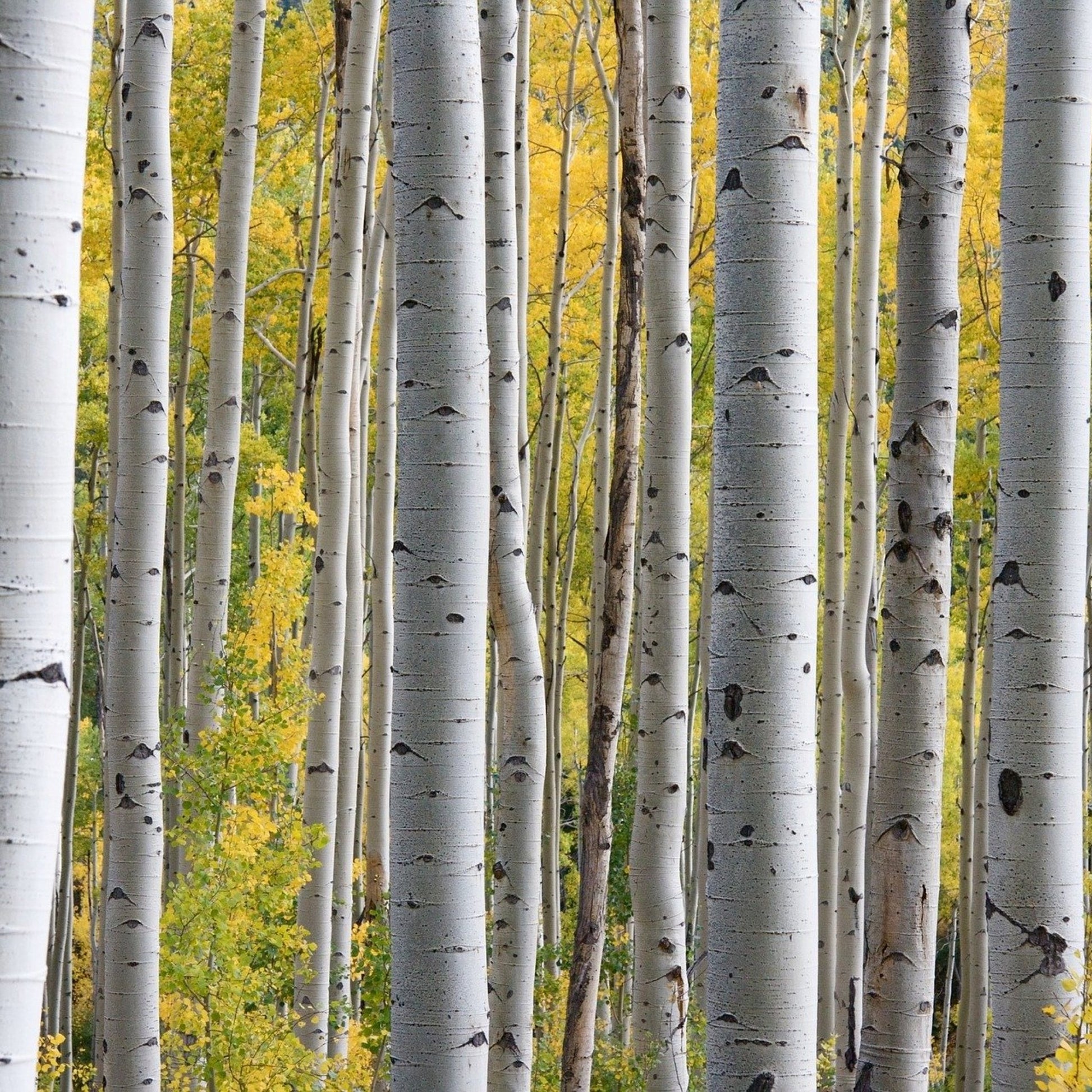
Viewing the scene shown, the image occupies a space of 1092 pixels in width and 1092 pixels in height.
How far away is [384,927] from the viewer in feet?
23.8

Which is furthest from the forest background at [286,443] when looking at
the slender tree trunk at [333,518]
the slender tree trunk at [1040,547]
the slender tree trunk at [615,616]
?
the slender tree trunk at [1040,547]

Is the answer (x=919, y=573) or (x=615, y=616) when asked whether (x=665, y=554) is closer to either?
(x=615, y=616)

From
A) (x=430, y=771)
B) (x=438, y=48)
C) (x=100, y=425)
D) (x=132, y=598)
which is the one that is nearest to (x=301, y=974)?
(x=132, y=598)

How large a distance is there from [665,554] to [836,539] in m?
3.59

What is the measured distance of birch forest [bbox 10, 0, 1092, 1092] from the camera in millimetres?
2035

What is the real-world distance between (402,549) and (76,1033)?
719 inches

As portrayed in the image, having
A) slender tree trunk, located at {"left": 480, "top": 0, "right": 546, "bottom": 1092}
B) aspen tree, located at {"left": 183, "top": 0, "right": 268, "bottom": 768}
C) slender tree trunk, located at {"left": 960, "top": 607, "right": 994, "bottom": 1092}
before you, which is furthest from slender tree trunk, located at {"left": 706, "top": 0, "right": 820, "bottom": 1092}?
slender tree trunk, located at {"left": 960, "top": 607, "right": 994, "bottom": 1092}

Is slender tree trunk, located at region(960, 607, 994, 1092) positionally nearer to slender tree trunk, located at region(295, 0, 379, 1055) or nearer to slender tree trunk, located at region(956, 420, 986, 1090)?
slender tree trunk, located at region(956, 420, 986, 1090)

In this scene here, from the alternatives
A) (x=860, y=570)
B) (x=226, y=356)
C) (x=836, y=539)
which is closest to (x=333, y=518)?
(x=226, y=356)

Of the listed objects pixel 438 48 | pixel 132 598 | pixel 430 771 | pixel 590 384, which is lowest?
pixel 430 771

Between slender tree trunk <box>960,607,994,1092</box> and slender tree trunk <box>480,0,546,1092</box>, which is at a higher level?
slender tree trunk <box>480,0,546,1092</box>

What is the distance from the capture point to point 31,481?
1313 mm

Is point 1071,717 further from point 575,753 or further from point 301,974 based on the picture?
point 575,753

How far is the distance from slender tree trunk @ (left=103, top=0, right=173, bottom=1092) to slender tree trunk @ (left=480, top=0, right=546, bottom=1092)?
1282mm
